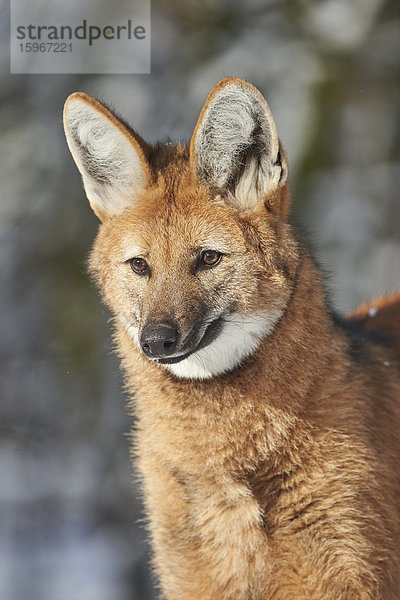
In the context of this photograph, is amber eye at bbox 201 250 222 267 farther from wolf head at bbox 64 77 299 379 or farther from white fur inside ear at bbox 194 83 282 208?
white fur inside ear at bbox 194 83 282 208

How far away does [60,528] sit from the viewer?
551 cm

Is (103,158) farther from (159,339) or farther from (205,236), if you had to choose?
(159,339)

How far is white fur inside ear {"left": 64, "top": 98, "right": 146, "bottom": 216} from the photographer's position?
2443mm

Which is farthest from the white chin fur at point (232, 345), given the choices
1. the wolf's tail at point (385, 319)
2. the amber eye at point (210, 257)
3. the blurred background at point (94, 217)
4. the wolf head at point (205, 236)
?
the blurred background at point (94, 217)

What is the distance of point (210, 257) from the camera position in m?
2.29

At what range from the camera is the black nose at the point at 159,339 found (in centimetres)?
210

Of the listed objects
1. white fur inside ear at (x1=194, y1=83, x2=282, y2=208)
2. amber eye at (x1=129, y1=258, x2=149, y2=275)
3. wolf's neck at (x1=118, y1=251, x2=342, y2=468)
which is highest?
white fur inside ear at (x1=194, y1=83, x2=282, y2=208)

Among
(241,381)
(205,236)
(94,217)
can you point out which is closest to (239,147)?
(205,236)

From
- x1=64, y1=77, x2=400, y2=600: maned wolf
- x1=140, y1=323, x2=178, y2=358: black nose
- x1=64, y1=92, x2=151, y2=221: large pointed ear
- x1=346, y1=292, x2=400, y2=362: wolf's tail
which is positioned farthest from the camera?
x1=346, y1=292, x2=400, y2=362: wolf's tail

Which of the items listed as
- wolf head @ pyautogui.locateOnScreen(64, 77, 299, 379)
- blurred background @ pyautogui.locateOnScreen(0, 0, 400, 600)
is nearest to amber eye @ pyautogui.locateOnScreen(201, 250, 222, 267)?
wolf head @ pyautogui.locateOnScreen(64, 77, 299, 379)

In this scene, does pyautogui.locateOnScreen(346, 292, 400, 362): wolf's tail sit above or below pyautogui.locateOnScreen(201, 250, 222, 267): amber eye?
below

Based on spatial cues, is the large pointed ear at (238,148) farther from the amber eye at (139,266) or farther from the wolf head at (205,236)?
the amber eye at (139,266)

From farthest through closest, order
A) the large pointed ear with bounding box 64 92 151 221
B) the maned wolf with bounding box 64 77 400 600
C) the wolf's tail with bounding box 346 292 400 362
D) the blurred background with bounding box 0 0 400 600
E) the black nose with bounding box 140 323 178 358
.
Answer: the blurred background with bounding box 0 0 400 600
the wolf's tail with bounding box 346 292 400 362
the large pointed ear with bounding box 64 92 151 221
the maned wolf with bounding box 64 77 400 600
the black nose with bounding box 140 323 178 358

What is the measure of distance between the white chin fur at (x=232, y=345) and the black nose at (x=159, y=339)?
21 centimetres
